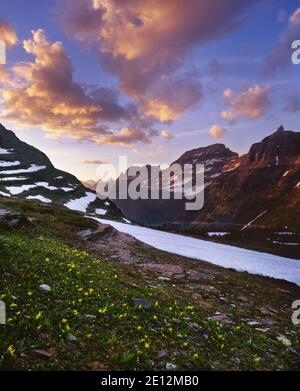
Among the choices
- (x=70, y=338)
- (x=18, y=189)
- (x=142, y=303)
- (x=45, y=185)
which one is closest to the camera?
(x=70, y=338)

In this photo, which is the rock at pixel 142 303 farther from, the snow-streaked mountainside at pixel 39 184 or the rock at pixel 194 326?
the snow-streaked mountainside at pixel 39 184

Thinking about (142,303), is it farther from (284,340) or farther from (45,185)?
(45,185)

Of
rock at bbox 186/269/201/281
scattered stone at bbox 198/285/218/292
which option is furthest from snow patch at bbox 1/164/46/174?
scattered stone at bbox 198/285/218/292

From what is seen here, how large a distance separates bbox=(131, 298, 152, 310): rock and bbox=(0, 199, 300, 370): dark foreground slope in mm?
74

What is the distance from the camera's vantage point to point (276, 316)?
20.5 meters

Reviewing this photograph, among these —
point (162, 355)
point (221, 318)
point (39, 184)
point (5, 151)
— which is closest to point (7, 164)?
point (5, 151)

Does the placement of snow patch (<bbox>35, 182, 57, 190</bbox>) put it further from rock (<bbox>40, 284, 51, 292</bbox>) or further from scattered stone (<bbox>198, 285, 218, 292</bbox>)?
rock (<bbox>40, 284, 51, 292</bbox>)

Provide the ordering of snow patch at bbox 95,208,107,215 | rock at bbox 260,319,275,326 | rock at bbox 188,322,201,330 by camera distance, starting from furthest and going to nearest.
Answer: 1. snow patch at bbox 95,208,107,215
2. rock at bbox 260,319,275,326
3. rock at bbox 188,322,201,330

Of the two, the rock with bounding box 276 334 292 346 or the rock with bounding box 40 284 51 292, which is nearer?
the rock with bounding box 40 284 51 292

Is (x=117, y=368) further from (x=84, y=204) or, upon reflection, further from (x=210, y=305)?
(x=84, y=204)

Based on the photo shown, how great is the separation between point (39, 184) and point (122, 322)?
452 feet

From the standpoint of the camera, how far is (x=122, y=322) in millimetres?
12234

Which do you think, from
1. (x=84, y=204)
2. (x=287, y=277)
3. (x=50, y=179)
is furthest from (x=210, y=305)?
(x=50, y=179)

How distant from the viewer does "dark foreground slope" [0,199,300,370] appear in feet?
32.2
